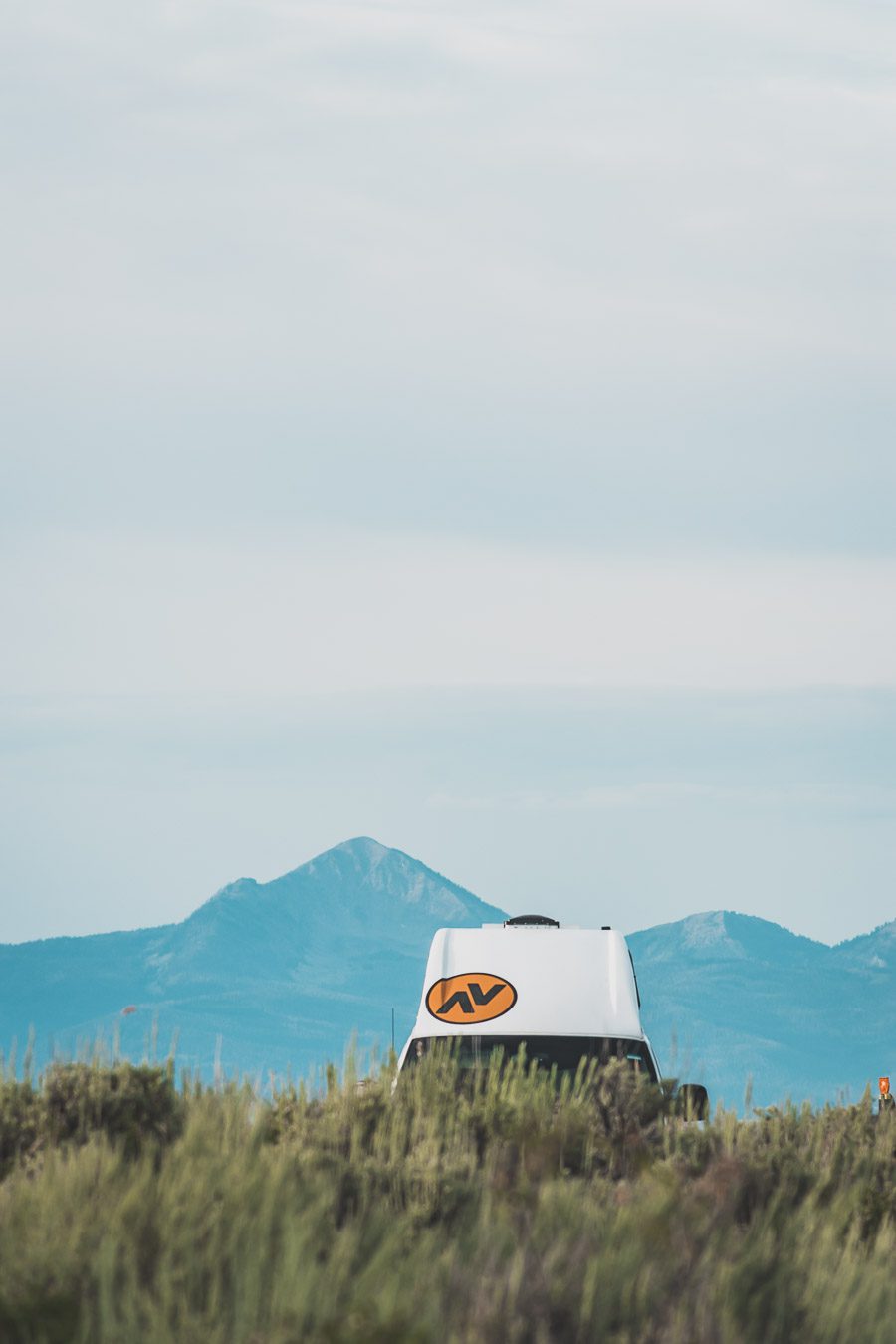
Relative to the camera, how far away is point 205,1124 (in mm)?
9703

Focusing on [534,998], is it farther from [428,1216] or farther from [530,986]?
[428,1216]

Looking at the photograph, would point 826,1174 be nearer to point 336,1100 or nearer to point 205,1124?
point 336,1100

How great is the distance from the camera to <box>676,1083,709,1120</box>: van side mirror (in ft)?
37.0

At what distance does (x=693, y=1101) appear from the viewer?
11406 millimetres

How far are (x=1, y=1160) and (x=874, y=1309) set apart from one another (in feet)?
15.8

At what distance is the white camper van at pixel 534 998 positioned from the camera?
40.9 ft

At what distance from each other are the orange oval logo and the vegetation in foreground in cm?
80

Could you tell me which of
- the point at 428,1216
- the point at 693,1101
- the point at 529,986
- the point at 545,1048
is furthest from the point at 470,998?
the point at 428,1216

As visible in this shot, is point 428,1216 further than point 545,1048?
No

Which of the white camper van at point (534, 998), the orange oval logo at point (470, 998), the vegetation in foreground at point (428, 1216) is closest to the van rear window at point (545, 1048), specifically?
the white camper van at point (534, 998)

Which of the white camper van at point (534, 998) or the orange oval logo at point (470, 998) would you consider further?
the orange oval logo at point (470, 998)

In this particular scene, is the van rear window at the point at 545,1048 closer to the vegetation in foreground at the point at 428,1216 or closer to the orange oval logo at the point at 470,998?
the orange oval logo at the point at 470,998

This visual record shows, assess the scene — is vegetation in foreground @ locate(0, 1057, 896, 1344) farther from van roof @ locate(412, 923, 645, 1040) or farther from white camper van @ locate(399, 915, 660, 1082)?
van roof @ locate(412, 923, 645, 1040)

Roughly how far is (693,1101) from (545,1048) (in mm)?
1407
